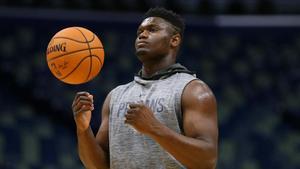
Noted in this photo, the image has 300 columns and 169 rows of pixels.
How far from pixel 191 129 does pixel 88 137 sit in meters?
0.64

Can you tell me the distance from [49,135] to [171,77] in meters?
7.33

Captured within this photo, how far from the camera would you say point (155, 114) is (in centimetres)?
380

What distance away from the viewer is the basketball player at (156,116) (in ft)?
11.6

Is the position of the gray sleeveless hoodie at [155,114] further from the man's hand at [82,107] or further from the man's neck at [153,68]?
the man's hand at [82,107]

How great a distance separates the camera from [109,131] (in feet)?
13.3

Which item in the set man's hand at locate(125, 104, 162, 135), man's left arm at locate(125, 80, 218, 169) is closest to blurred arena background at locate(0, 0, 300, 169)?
man's left arm at locate(125, 80, 218, 169)

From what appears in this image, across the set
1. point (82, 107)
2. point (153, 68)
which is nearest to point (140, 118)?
point (82, 107)

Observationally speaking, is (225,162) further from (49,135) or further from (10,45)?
(10,45)

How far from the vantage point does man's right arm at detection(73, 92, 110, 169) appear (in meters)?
3.83

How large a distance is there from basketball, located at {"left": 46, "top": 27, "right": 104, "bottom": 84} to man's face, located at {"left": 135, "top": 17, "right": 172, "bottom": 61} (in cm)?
28

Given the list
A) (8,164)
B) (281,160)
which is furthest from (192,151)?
(281,160)

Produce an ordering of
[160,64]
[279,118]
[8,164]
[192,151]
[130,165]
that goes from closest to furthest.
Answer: [192,151], [130,165], [160,64], [8,164], [279,118]

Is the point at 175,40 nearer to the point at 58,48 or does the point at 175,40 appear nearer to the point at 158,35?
the point at 158,35

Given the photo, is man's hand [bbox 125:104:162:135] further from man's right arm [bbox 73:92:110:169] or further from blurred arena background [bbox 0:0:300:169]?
blurred arena background [bbox 0:0:300:169]
